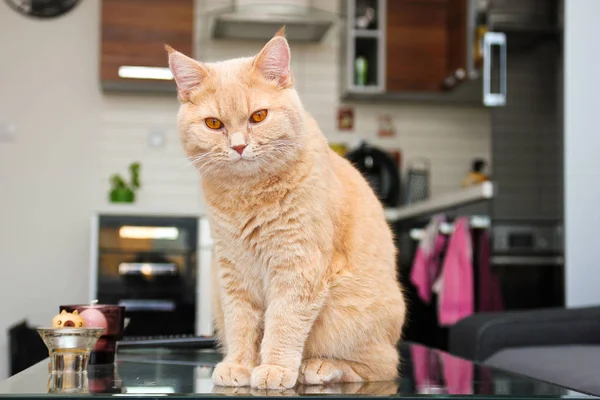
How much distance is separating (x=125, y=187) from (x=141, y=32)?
975 millimetres

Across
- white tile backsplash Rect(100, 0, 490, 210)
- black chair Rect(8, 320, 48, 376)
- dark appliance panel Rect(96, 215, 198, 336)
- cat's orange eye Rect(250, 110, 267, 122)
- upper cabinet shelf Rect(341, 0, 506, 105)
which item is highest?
upper cabinet shelf Rect(341, 0, 506, 105)

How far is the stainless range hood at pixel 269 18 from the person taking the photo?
4.96 meters

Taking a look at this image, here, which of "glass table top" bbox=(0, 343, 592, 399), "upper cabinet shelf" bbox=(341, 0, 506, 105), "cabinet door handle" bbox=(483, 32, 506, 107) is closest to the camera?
"glass table top" bbox=(0, 343, 592, 399)

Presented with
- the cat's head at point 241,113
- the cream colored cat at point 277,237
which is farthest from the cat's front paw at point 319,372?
the cat's head at point 241,113

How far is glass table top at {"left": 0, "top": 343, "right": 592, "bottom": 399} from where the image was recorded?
1.00m

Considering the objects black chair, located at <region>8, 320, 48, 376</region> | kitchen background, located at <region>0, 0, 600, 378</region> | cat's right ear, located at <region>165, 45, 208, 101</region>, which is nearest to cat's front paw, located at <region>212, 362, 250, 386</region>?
cat's right ear, located at <region>165, 45, 208, 101</region>

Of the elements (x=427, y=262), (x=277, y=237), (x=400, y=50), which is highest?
(x=400, y=50)

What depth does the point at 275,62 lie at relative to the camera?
122cm

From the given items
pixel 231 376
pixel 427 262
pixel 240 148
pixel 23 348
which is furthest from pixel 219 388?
pixel 23 348

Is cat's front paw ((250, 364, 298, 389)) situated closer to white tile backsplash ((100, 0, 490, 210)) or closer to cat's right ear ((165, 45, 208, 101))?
cat's right ear ((165, 45, 208, 101))

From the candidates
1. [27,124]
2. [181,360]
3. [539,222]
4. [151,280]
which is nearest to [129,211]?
[151,280]

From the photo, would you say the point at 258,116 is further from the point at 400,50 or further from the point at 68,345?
the point at 400,50

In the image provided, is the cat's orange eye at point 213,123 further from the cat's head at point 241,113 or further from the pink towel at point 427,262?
the pink towel at point 427,262

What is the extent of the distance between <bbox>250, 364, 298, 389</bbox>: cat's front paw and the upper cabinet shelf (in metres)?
4.29
